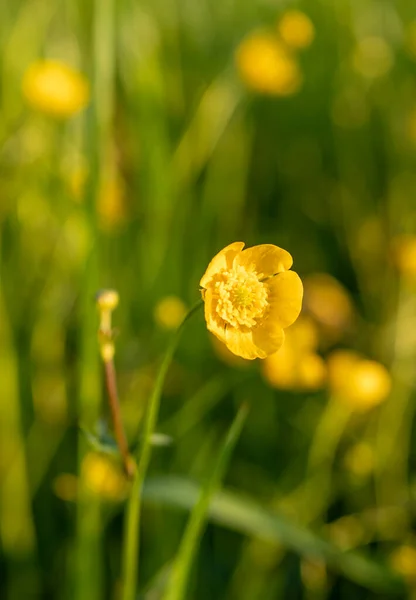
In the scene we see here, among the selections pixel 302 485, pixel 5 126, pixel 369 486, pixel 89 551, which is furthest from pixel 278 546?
pixel 5 126

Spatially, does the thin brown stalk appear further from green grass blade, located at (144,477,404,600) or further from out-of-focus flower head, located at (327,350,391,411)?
out-of-focus flower head, located at (327,350,391,411)

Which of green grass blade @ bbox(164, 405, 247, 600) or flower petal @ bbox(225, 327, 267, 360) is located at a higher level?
flower petal @ bbox(225, 327, 267, 360)

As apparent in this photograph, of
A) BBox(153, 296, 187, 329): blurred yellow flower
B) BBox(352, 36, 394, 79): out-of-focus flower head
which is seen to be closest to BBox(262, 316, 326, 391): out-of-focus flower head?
BBox(153, 296, 187, 329): blurred yellow flower

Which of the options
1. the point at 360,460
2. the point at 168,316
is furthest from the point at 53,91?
the point at 360,460

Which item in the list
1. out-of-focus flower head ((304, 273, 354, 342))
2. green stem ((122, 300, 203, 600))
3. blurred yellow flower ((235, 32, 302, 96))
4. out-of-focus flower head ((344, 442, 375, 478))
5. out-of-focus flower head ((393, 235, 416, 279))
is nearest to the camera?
green stem ((122, 300, 203, 600))

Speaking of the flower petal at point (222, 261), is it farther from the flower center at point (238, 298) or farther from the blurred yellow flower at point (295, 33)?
the blurred yellow flower at point (295, 33)
